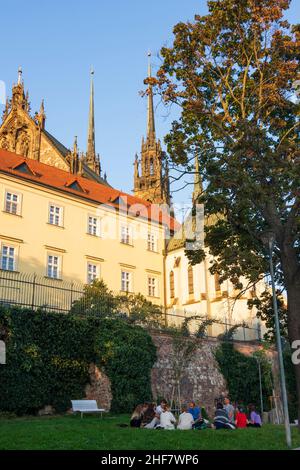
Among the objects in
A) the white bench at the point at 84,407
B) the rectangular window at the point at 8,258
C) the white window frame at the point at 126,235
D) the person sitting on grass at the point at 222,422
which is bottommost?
the person sitting on grass at the point at 222,422

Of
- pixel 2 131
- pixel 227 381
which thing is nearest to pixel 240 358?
pixel 227 381

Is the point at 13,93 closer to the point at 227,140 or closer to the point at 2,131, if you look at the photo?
the point at 2,131

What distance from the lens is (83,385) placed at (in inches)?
935

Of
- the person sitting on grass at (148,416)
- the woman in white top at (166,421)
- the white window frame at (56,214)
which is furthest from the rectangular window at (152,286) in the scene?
the woman in white top at (166,421)

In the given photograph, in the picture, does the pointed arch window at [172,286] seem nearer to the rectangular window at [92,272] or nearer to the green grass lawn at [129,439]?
the rectangular window at [92,272]

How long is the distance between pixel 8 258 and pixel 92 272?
7.38m

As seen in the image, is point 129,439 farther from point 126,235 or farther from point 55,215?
point 126,235

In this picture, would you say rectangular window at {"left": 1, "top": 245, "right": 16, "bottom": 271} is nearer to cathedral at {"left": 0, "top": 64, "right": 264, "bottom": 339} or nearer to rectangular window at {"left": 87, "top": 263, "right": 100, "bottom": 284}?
cathedral at {"left": 0, "top": 64, "right": 264, "bottom": 339}

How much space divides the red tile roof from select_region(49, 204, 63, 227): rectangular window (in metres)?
1.48

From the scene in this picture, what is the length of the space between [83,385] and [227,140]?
12314mm

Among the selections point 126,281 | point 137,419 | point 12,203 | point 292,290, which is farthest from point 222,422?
point 126,281

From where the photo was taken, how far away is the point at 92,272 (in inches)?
1614

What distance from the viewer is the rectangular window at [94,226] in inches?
1644

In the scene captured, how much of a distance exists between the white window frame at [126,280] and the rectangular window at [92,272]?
2.70 m
